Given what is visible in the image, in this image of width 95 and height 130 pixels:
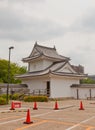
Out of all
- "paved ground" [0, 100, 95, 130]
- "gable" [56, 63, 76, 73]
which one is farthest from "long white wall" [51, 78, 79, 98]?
"paved ground" [0, 100, 95, 130]

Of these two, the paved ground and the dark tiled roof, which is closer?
the paved ground

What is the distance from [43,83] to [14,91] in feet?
18.1

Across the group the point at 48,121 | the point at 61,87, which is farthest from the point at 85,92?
the point at 48,121

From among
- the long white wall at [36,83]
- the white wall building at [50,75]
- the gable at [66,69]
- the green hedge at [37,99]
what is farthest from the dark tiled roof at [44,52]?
the green hedge at [37,99]

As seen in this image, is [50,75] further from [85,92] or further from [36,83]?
[85,92]

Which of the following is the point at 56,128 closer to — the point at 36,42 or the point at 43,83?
the point at 43,83

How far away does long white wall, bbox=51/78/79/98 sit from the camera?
1419 inches

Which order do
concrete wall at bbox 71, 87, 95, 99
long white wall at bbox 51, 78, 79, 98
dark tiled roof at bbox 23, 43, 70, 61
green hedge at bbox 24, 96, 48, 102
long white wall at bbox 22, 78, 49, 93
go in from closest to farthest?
green hedge at bbox 24, 96, 48, 102, long white wall at bbox 51, 78, 79, 98, concrete wall at bbox 71, 87, 95, 99, long white wall at bbox 22, 78, 49, 93, dark tiled roof at bbox 23, 43, 70, 61

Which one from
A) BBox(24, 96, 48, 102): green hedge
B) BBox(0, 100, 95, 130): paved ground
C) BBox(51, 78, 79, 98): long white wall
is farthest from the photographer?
BBox(51, 78, 79, 98): long white wall

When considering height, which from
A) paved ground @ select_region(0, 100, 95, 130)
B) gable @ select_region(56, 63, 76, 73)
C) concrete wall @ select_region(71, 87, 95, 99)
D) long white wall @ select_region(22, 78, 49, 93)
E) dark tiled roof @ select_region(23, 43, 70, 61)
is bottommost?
paved ground @ select_region(0, 100, 95, 130)

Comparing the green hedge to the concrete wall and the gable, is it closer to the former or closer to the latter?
the gable

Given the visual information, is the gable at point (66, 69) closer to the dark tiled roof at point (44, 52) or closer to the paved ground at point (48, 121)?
the dark tiled roof at point (44, 52)

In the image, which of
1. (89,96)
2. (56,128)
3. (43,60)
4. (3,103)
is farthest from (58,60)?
(56,128)

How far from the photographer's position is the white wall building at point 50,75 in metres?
36.1
